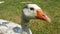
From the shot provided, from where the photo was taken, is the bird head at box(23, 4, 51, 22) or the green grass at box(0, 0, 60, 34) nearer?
the bird head at box(23, 4, 51, 22)

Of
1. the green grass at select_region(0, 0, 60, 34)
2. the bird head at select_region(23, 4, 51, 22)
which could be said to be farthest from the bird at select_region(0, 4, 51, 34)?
the green grass at select_region(0, 0, 60, 34)

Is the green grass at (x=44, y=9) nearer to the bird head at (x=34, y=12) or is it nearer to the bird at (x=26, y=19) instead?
the bird at (x=26, y=19)

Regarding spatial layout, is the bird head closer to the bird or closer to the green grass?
the bird

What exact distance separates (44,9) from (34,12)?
2925 millimetres

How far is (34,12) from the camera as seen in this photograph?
3.46 meters

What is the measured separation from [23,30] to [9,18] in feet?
6.56

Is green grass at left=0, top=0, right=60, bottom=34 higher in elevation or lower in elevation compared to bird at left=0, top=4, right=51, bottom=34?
lower

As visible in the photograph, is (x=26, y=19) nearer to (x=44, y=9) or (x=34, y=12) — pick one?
(x=34, y=12)

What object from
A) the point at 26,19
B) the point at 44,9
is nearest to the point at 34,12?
the point at 26,19

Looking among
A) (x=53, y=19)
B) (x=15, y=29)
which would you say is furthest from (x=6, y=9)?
(x=15, y=29)

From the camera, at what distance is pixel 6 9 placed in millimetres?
6316

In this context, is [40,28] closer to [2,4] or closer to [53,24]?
[53,24]

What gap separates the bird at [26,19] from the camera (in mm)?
3428

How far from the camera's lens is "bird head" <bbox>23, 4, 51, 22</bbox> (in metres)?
3.42
